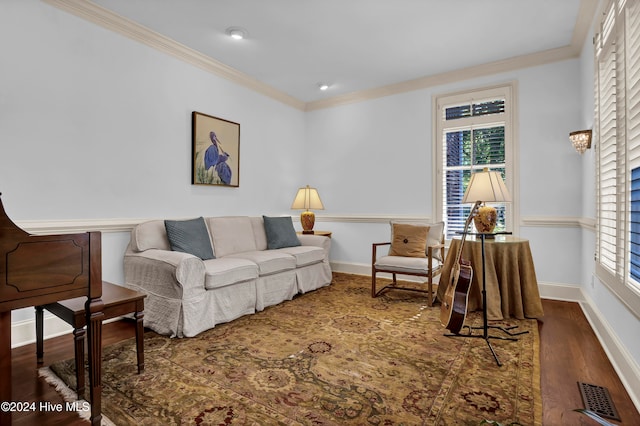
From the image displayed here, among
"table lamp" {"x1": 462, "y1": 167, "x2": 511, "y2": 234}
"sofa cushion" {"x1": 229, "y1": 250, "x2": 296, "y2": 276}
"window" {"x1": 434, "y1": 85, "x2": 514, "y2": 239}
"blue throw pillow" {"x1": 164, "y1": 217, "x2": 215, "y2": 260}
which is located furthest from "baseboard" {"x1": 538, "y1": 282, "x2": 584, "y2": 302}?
"blue throw pillow" {"x1": 164, "y1": 217, "x2": 215, "y2": 260}

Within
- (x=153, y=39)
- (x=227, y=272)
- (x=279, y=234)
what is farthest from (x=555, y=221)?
(x=153, y=39)

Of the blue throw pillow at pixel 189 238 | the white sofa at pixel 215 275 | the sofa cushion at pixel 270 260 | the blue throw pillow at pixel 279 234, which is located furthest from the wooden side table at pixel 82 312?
the blue throw pillow at pixel 279 234

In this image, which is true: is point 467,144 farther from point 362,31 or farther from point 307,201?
point 307,201

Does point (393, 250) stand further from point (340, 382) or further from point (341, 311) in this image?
point (340, 382)

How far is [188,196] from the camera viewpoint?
149 inches

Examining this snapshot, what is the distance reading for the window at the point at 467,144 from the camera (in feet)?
13.2

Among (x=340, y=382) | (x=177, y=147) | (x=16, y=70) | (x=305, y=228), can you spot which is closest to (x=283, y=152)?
(x=305, y=228)

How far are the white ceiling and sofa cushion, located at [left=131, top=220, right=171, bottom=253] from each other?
6.31 ft

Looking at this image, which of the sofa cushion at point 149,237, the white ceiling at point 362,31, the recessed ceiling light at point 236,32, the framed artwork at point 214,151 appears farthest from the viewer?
the framed artwork at point 214,151

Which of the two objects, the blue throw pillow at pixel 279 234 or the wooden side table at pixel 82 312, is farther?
the blue throw pillow at pixel 279 234

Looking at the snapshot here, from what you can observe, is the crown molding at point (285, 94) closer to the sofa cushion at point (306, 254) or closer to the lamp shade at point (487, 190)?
the lamp shade at point (487, 190)

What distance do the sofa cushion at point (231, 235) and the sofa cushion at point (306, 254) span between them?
43 centimetres

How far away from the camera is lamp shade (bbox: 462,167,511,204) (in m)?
2.62

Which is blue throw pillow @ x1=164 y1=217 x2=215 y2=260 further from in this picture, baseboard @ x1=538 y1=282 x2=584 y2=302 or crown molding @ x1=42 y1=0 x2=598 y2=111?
baseboard @ x1=538 y1=282 x2=584 y2=302
